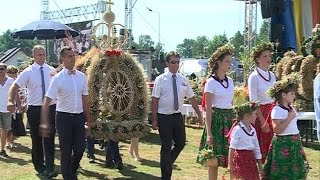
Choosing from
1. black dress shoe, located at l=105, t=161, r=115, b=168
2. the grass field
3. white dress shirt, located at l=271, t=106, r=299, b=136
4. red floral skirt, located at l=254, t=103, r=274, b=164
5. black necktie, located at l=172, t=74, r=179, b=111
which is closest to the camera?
white dress shirt, located at l=271, t=106, r=299, b=136

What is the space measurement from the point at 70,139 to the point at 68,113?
13.5 inches

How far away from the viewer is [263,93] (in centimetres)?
665

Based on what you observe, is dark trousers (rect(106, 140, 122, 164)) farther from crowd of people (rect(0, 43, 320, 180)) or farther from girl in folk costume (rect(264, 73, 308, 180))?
girl in folk costume (rect(264, 73, 308, 180))

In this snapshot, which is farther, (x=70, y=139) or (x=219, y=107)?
(x=70, y=139)

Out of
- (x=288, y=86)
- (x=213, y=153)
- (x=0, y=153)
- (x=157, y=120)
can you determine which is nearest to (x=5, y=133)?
(x=0, y=153)

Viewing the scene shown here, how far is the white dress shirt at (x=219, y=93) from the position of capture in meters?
6.39

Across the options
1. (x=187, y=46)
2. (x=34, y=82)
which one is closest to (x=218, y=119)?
(x=34, y=82)

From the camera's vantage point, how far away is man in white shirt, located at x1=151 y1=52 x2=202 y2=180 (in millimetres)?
7039

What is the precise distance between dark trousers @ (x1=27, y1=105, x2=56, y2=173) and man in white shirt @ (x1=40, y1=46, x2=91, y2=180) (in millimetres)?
870

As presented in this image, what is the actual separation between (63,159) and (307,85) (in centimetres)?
649

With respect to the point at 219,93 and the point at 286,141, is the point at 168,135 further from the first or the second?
the point at 286,141

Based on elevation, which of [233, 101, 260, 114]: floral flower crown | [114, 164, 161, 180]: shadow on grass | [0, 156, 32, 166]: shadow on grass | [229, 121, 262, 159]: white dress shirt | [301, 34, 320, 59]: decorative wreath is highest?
[301, 34, 320, 59]: decorative wreath

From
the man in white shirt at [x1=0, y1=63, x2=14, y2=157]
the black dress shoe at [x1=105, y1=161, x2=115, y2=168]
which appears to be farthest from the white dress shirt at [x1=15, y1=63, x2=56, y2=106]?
the man in white shirt at [x1=0, y1=63, x2=14, y2=157]

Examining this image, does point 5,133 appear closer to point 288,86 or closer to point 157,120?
point 157,120
